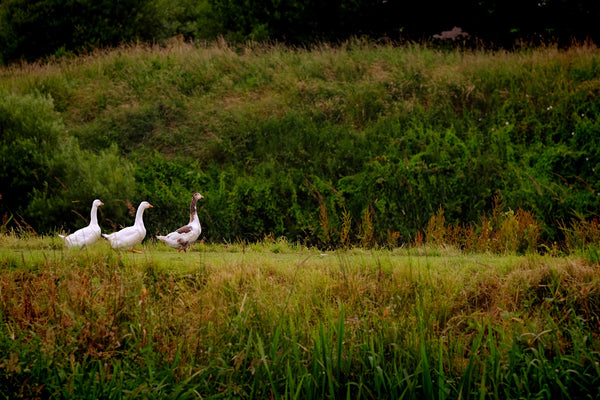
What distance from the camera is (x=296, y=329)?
5.67m

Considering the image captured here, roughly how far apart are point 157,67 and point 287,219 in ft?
25.4

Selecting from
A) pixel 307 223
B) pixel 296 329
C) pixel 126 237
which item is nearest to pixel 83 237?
pixel 126 237

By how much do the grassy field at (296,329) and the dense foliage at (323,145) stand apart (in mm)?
4448

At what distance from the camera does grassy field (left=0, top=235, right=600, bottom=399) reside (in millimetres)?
5035

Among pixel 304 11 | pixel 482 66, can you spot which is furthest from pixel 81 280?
pixel 304 11

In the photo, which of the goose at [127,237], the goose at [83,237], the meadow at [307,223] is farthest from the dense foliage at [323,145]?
the goose at [127,237]

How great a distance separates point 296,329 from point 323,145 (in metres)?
8.90

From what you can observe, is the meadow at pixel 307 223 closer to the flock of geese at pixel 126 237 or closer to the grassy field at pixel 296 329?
the grassy field at pixel 296 329

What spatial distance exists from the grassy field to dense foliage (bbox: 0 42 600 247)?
4448mm

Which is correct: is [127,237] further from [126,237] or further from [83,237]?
[83,237]

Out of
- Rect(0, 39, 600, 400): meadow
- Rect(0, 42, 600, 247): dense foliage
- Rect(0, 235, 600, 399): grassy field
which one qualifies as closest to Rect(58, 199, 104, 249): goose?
Rect(0, 39, 600, 400): meadow

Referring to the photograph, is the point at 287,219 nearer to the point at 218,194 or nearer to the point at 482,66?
the point at 218,194

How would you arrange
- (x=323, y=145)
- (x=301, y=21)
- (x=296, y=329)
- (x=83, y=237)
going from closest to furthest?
1. (x=296, y=329)
2. (x=83, y=237)
3. (x=323, y=145)
4. (x=301, y=21)

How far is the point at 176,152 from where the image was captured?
14852 millimetres
